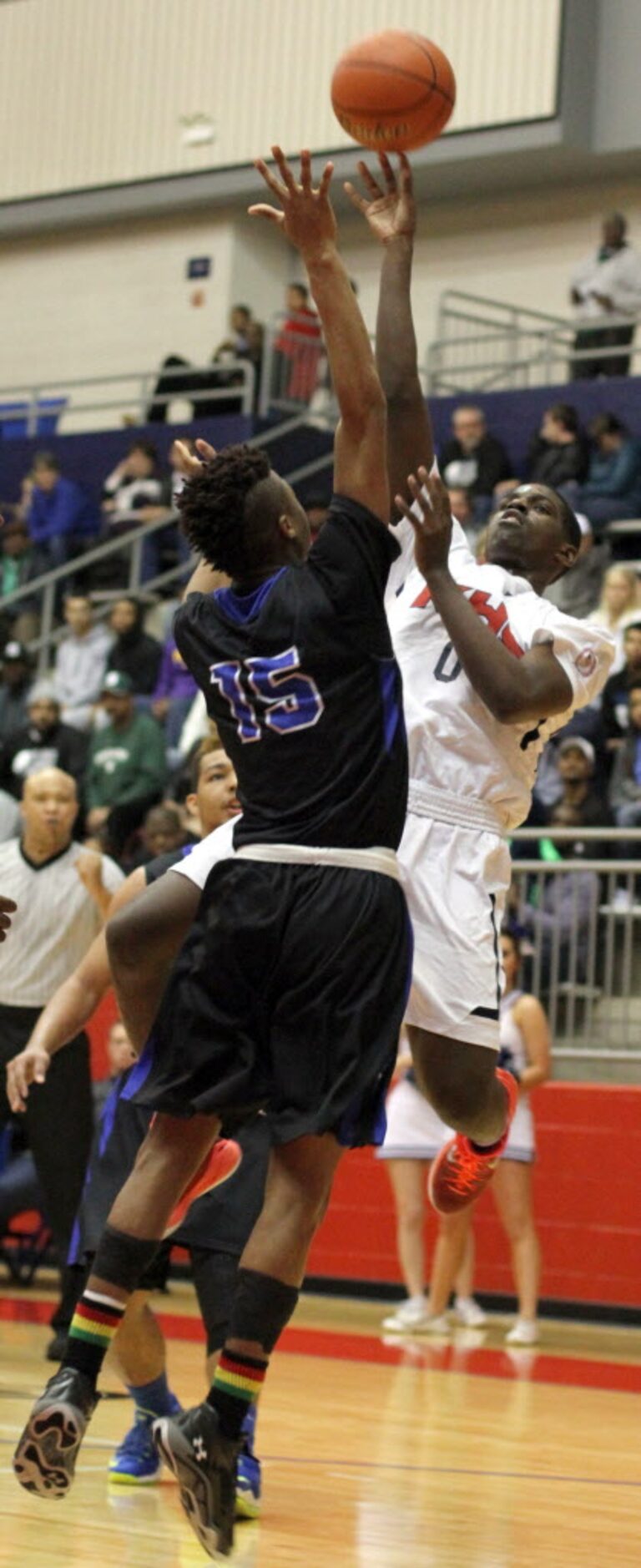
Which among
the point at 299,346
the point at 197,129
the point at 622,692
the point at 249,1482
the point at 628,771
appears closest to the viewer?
the point at 249,1482

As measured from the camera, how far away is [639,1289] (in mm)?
10562

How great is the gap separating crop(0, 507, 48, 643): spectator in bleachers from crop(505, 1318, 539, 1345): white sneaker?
31.8 feet

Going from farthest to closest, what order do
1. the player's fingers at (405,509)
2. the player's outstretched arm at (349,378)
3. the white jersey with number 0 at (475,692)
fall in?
the white jersey with number 0 at (475,692), the player's fingers at (405,509), the player's outstretched arm at (349,378)

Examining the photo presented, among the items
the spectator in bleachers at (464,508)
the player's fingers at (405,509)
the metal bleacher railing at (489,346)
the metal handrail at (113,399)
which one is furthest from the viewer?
the metal handrail at (113,399)

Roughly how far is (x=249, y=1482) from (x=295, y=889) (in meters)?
1.95

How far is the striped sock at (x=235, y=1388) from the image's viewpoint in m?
4.23

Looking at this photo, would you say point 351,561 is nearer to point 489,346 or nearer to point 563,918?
point 563,918

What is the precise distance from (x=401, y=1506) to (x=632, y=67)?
14895 millimetres


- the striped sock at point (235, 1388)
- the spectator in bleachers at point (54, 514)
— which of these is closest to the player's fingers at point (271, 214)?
the striped sock at point (235, 1388)

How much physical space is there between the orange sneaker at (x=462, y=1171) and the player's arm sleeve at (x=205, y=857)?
3.36ft

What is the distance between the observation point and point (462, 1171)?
5766 mm

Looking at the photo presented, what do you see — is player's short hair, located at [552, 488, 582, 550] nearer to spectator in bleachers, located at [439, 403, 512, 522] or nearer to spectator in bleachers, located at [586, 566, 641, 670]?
spectator in bleachers, located at [586, 566, 641, 670]

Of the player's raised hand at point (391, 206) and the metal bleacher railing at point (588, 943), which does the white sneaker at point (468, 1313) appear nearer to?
the metal bleacher railing at point (588, 943)

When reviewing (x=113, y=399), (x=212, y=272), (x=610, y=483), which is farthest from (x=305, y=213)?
(x=113, y=399)
